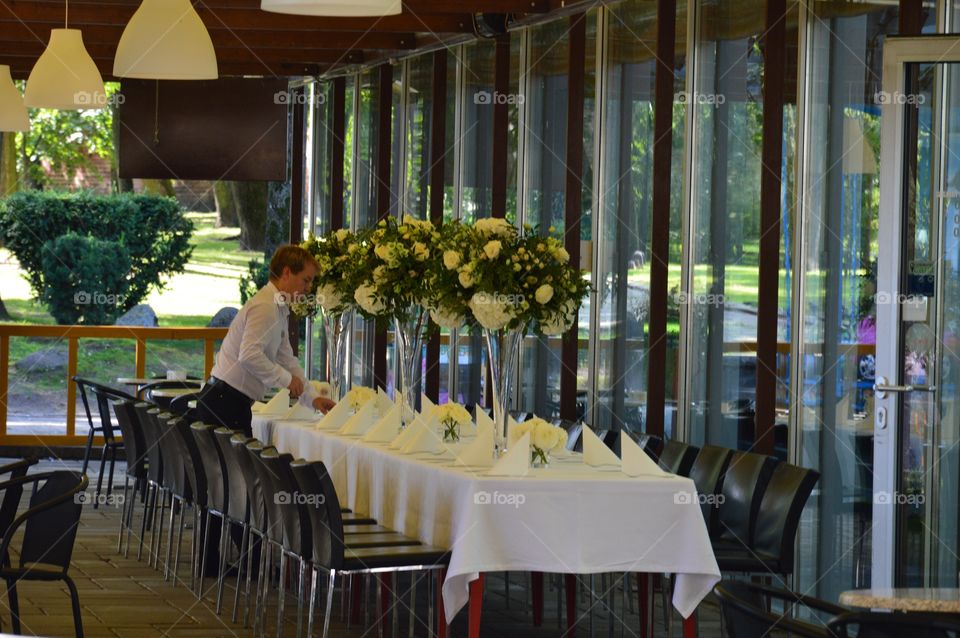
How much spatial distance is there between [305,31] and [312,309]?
3.97 meters

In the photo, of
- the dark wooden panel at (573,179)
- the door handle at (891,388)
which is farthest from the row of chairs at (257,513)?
A: the dark wooden panel at (573,179)

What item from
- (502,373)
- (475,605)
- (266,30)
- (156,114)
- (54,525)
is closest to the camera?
(54,525)

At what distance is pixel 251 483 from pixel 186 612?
101cm

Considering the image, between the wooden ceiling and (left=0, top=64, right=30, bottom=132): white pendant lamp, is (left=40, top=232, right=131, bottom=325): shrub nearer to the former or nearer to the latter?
the wooden ceiling

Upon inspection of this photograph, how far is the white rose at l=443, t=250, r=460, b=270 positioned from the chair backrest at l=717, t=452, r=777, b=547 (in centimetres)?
149

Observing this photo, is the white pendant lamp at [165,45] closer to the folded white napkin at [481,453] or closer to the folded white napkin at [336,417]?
the folded white napkin at [336,417]

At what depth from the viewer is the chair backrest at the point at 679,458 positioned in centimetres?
702

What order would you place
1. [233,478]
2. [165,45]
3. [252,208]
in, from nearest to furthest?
[233,478] < [165,45] < [252,208]

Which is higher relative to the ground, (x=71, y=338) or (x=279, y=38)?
(x=279, y=38)

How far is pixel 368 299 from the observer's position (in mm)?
7887

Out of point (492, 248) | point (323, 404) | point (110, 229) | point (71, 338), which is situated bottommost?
point (323, 404)

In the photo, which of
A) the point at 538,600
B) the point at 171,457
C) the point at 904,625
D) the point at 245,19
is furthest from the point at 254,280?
the point at 904,625

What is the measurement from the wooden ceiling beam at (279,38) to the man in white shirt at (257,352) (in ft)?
14.0

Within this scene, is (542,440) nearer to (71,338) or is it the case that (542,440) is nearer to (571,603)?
(571,603)
